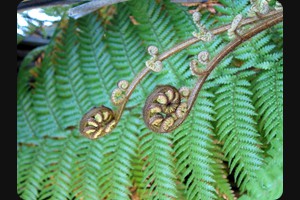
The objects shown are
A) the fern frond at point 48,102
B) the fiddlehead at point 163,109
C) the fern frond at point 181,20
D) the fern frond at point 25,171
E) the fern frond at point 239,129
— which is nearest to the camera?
the fiddlehead at point 163,109

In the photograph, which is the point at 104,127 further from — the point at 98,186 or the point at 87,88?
the point at 87,88

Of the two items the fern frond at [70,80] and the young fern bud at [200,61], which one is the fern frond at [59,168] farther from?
the young fern bud at [200,61]

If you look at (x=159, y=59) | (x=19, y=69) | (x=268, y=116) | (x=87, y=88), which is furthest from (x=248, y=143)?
(x=19, y=69)

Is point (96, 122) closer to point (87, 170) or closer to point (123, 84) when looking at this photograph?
point (123, 84)

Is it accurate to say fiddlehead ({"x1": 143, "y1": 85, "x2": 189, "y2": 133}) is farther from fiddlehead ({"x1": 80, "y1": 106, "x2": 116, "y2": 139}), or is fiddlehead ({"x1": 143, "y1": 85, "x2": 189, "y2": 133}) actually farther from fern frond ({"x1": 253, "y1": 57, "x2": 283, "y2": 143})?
fern frond ({"x1": 253, "y1": 57, "x2": 283, "y2": 143})

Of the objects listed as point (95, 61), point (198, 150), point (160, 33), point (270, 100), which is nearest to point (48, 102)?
point (95, 61)

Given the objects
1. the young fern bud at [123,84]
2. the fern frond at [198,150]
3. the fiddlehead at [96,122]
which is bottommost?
the fern frond at [198,150]

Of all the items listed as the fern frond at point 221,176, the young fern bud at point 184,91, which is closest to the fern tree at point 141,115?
the fern frond at point 221,176
